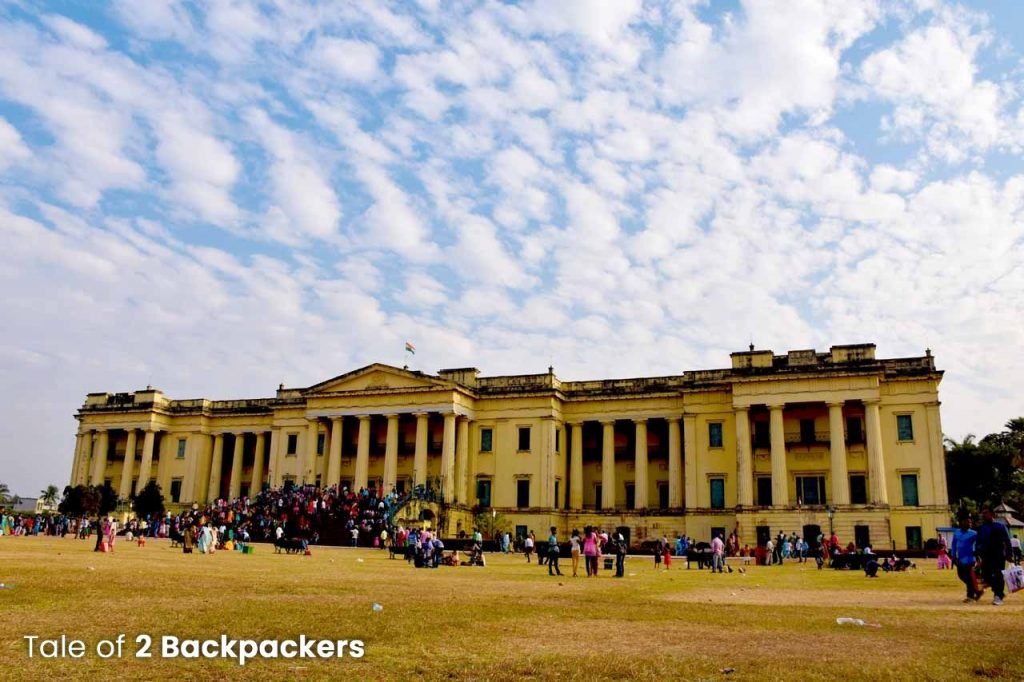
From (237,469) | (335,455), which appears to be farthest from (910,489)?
(237,469)

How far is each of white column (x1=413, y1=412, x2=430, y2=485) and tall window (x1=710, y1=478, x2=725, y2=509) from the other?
18.1 meters

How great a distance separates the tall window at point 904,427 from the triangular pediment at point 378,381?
88.5ft

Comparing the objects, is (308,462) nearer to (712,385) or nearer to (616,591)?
(712,385)

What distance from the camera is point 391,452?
185 ft

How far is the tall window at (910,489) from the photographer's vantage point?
4831 centimetres

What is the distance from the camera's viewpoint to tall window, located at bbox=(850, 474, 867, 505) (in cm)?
4934

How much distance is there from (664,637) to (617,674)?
8.73ft

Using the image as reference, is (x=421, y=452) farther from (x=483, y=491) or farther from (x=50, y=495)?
(x=50, y=495)

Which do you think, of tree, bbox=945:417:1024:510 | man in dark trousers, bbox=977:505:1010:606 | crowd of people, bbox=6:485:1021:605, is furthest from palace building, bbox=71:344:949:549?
man in dark trousers, bbox=977:505:1010:606

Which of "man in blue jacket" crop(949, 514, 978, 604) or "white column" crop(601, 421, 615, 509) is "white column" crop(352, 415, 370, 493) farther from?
"man in blue jacket" crop(949, 514, 978, 604)

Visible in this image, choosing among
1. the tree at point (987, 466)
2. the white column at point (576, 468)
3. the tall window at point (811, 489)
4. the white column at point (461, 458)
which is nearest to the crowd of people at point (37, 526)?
the white column at point (461, 458)

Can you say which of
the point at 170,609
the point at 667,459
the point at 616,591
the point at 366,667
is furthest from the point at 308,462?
the point at 366,667

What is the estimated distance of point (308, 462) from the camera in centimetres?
5894

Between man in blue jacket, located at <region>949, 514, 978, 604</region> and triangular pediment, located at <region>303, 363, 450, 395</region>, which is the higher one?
triangular pediment, located at <region>303, 363, 450, 395</region>
